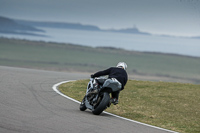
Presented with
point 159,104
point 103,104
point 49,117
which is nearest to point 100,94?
point 103,104

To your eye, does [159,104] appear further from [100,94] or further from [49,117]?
[49,117]

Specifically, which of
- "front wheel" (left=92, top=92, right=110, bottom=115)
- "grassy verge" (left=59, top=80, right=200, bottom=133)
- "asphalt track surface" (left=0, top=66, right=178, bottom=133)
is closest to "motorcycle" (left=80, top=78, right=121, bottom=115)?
"front wheel" (left=92, top=92, right=110, bottom=115)

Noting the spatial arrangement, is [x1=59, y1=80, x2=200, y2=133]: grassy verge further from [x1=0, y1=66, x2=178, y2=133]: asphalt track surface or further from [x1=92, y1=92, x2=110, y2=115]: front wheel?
[x1=92, y1=92, x2=110, y2=115]: front wheel

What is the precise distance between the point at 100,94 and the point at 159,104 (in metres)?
4.58

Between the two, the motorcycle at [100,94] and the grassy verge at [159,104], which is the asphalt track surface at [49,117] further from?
the grassy verge at [159,104]

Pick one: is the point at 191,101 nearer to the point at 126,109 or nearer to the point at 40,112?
the point at 126,109

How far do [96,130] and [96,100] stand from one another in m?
2.41

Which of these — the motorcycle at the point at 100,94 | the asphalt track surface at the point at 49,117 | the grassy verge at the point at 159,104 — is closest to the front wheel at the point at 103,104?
the motorcycle at the point at 100,94

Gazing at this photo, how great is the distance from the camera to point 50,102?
43.3 feet

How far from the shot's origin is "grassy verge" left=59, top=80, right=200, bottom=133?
1238cm

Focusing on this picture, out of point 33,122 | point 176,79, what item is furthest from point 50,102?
point 176,79

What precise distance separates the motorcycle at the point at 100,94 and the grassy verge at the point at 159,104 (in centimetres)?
125

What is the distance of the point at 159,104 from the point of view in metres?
15.6

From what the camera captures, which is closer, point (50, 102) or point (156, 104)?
→ point (50, 102)
